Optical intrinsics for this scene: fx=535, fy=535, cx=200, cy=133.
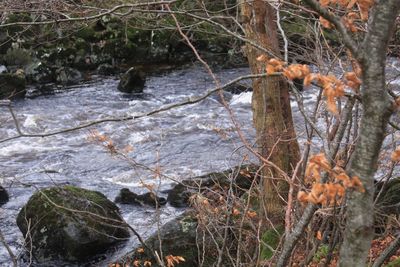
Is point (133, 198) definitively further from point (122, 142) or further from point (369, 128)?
point (369, 128)

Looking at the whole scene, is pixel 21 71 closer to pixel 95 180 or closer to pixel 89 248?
pixel 95 180

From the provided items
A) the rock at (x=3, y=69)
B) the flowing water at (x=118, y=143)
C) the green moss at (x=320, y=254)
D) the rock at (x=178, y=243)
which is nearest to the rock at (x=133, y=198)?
the flowing water at (x=118, y=143)

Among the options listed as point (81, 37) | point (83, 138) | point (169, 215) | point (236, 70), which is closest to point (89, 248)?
point (169, 215)

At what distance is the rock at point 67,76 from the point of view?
1561 centimetres

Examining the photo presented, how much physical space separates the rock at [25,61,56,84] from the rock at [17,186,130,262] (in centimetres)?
865

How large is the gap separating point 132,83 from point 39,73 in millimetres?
3113

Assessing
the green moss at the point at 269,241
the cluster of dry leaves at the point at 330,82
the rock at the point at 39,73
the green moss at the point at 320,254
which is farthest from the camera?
the rock at the point at 39,73

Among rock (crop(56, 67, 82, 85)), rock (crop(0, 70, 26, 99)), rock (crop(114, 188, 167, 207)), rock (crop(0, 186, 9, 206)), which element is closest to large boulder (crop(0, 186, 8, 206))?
rock (crop(0, 186, 9, 206))

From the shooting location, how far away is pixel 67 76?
51.8ft

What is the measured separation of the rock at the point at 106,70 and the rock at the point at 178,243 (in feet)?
34.4

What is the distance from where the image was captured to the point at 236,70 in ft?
50.4

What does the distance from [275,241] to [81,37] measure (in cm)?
1315

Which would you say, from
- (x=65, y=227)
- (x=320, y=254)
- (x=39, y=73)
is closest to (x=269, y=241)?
(x=320, y=254)

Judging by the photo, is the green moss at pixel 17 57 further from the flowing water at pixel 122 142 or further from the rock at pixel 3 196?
the rock at pixel 3 196
